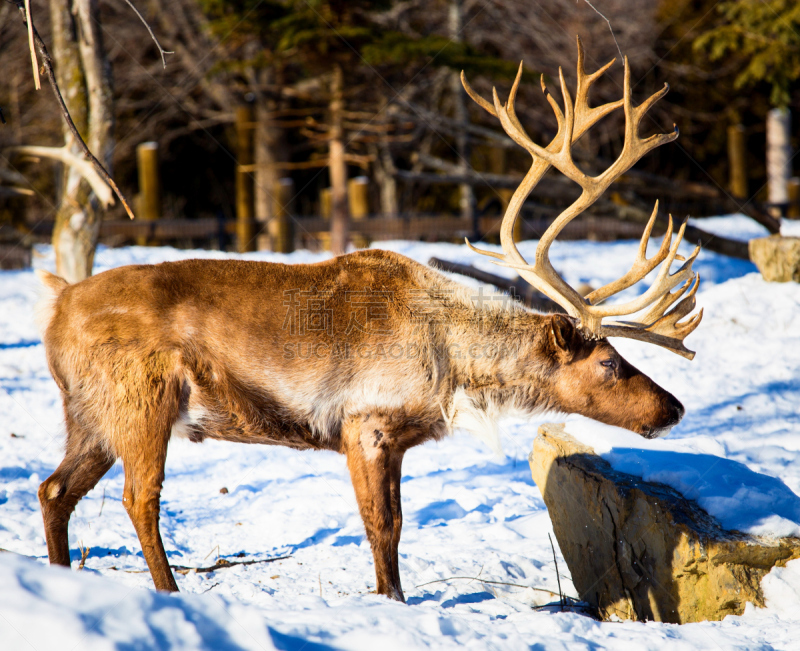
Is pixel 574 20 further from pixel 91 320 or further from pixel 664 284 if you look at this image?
pixel 91 320

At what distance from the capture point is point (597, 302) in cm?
386

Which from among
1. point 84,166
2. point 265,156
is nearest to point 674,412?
point 84,166

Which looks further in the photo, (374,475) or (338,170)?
(338,170)

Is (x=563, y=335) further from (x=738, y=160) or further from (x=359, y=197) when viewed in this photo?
(x=738, y=160)

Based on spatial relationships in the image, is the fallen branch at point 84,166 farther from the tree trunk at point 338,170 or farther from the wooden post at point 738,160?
the wooden post at point 738,160

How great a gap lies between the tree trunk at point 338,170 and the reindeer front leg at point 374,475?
740cm

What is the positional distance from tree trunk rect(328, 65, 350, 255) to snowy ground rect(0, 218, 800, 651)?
5.00 metres

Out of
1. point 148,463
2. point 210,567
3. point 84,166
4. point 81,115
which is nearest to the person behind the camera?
point 148,463

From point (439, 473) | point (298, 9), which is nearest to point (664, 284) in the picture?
point (439, 473)

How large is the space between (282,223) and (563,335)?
27.4 feet

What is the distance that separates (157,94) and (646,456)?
48.8ft

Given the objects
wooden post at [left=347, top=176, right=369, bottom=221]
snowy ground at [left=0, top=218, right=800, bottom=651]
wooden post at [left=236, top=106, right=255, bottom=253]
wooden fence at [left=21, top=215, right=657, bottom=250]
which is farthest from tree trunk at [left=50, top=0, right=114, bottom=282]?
wooden post at [left=347, top=176, right=369, bottom=221]

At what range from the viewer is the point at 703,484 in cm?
354

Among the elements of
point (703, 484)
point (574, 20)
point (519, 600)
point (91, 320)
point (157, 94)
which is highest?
point (574, 20)
